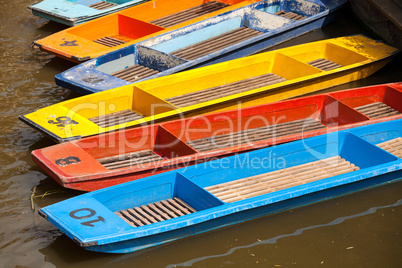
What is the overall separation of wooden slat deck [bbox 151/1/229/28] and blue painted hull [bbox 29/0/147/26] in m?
0.69

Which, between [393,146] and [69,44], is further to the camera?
[69,44]

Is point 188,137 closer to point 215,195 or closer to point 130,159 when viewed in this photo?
point 130,159

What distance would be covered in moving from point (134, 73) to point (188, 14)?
8.51 ft

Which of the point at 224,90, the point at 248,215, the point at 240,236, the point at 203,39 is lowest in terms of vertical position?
the point at 240,236

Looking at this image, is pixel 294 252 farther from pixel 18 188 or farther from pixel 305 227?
pixel 18 188

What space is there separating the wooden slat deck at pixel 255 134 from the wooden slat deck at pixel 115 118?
961 millimetres

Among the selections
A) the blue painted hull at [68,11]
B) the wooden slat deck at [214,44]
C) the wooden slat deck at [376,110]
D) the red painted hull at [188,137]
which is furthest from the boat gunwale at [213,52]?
the wooden slat deck at [376,110]

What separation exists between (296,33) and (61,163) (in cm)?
535

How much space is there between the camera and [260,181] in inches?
254

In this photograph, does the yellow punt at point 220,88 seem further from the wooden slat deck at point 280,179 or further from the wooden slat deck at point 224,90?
the wooden slat deck at point 280,179

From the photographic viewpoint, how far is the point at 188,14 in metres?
10.9

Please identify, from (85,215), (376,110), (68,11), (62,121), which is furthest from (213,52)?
(85,215)

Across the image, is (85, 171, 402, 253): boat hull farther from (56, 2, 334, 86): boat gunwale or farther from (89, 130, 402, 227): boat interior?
(56, 2, 334, 86): boat gunwale

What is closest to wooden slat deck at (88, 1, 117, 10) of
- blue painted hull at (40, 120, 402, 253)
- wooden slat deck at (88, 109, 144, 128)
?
wooden slat deck at (88, 109, 144, 128)
